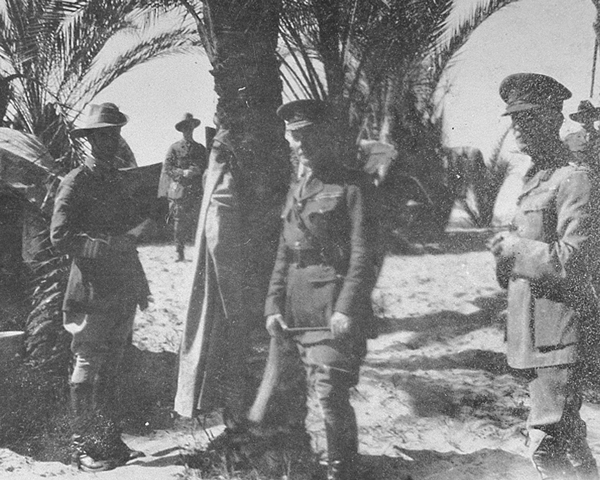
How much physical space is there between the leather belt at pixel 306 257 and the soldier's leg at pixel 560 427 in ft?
3.57

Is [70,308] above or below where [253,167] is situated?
below

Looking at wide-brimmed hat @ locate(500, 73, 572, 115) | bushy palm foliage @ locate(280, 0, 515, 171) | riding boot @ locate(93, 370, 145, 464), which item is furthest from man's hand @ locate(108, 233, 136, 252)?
wide-brimmed hat @ locate(500, 73, 572, 115)

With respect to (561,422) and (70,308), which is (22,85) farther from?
(561,422)

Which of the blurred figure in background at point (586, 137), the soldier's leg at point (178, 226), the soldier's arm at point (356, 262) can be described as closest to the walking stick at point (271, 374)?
the soldier's arm at point (356, 262)

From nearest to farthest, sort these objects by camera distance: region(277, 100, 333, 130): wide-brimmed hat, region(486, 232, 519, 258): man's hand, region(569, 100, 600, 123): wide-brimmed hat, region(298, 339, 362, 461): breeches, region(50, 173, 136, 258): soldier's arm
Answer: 1. region(486, 232, 519, 258): man's hand
2. region(569, 100, 600, 123): wide-brimmed hat
3. region(298, 339, 362, 461): breeches
4. region(277, 100, 333, 130): wide-brimmed hat
5. region(50, 173, 136, 258): soldier's arm

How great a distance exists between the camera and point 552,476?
2484 millimetres

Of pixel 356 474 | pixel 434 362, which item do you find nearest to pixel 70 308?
pixel 356 474

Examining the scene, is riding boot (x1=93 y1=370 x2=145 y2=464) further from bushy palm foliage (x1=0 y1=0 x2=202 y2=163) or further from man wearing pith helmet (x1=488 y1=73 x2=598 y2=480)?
man wearing pith helmet (x1=488 y1=73 x2=598 y2=480)

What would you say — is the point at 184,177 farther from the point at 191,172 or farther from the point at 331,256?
the point at 331,256

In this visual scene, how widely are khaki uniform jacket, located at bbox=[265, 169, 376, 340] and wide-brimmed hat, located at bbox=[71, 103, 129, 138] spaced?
1.24 m

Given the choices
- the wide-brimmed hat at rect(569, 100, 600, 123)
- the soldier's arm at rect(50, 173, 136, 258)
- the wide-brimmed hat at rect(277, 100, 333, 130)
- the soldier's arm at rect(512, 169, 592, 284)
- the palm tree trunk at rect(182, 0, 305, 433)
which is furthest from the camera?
the soldier's arm at rect(50, 173, 136, 258)

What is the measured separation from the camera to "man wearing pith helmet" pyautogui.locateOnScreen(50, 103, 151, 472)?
3521 mm

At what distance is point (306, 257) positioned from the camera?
3.00 meters

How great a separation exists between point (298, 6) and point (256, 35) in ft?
0.90
